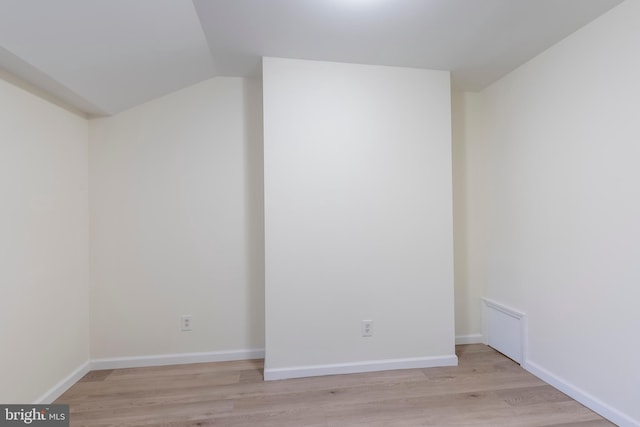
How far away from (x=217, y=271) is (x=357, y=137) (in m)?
1.60

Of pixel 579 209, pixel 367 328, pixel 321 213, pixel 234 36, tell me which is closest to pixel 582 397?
pixel 579 209

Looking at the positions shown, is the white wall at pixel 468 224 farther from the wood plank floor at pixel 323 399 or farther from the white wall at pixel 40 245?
the white wall at pixel 40 245

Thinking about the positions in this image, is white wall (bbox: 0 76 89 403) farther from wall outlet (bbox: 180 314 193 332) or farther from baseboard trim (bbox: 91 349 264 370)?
wall outlet (bbox: 180 314 193 332)

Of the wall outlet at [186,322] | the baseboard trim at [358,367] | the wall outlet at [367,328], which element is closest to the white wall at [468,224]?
the baseboard trim at [358,367]

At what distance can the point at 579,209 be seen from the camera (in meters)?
1.85

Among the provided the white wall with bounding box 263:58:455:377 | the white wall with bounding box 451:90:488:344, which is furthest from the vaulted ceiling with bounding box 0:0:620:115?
the white wall with bounding box 451:90:488:344

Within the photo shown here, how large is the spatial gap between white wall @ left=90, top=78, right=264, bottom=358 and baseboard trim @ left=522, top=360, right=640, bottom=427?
7.04 feet

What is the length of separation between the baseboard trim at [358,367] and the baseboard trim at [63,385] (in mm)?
1365

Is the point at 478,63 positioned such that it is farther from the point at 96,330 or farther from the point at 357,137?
the point at 96,330

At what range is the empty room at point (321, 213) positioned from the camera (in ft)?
5.43

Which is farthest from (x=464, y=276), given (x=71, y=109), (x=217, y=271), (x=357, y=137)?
(x=71, y=109)

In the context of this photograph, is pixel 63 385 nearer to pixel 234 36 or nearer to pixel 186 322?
pixel 186 322

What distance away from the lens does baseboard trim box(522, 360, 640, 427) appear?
161 centimetres

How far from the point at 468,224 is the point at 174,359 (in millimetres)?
2855
